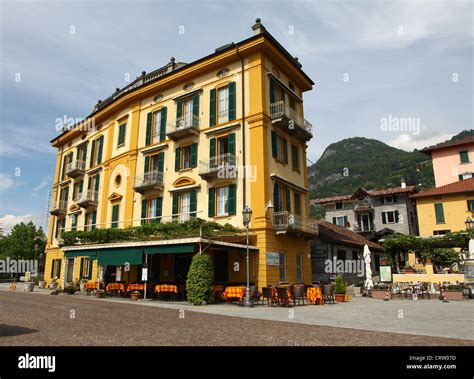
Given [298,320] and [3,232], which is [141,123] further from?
[3,232]

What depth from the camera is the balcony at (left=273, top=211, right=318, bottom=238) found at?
1870 cm

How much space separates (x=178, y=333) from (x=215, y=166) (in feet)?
43.3

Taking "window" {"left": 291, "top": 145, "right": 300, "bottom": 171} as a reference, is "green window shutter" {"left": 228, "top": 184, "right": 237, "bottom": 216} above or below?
below

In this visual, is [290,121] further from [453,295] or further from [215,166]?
[453,295]

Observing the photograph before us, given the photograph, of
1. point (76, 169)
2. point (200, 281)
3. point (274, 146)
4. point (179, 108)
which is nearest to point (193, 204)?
point (274, 146)

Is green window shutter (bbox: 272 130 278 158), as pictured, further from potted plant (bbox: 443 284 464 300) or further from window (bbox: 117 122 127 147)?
window (bbox: 117 122 127 147)

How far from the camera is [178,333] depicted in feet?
25.2

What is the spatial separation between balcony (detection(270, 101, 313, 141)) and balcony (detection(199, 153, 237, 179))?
131 inches

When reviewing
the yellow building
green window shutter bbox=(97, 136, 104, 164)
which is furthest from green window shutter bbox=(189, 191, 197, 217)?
green window shutter bbox=(97, 136, 104, 164)

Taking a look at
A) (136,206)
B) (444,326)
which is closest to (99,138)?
(136,206)

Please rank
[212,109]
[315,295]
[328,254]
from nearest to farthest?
[315,295]
[212,109]
[328,254]

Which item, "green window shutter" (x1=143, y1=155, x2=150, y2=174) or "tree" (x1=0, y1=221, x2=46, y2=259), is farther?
"tree" (x1=0, y1=221, x2=46, y2=259)

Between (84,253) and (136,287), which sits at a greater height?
(84,253)

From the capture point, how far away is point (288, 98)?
2331 centimetres
